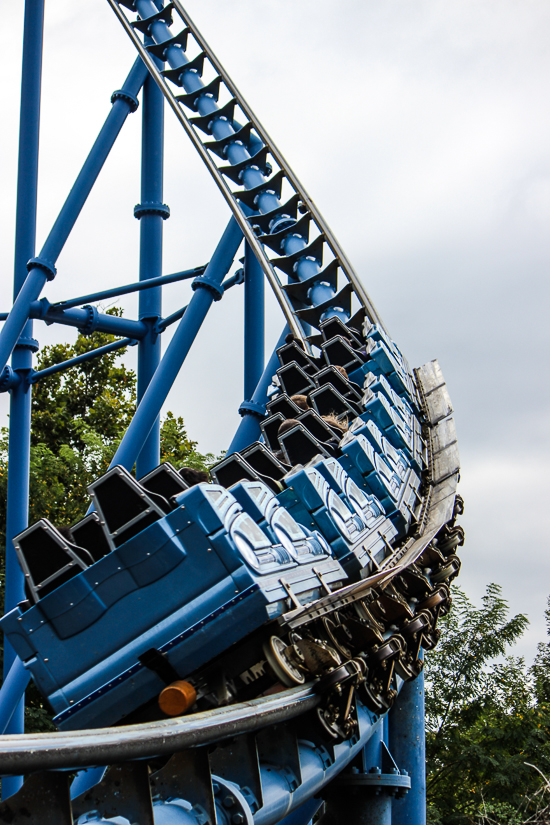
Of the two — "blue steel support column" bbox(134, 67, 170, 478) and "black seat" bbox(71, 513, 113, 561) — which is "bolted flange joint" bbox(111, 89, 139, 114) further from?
"black seat" bbox(71, 513, 113, 561)

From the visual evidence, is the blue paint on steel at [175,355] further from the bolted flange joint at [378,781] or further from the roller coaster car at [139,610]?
the roller coaster car at [139,610]

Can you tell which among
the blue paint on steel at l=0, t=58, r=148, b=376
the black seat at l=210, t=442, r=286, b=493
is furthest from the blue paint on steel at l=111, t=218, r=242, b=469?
the black seat at l=210, t=442, r=286, b=493

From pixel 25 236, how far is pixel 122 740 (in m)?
5.24

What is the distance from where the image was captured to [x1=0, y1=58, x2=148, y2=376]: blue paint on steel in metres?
5.47

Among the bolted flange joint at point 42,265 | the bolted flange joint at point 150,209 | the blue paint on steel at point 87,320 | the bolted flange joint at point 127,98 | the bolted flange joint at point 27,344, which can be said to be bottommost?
the bolted flange joint at point 27,344

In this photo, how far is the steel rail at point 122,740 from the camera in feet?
4.27

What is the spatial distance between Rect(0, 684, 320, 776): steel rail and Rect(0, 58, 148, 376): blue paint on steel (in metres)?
3.91

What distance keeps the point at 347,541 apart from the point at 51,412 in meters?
12.8

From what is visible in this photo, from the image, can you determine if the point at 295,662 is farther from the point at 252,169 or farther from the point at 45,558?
the point at 252,169

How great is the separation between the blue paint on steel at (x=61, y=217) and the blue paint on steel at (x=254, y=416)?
5.49 ft

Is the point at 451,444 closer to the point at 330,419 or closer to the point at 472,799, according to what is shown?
the point at 330,419

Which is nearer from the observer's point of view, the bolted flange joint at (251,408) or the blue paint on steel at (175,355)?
the blue paint on steel at (175,355)

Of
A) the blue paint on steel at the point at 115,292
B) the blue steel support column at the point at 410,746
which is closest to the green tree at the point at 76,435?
the blue paint on steel at the point at 115,292

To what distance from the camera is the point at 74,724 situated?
2117mm
